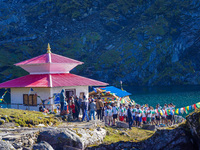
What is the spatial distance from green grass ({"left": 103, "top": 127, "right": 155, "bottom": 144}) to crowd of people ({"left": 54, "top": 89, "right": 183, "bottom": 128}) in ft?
3.14

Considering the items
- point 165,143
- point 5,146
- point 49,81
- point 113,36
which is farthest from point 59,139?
point 113,36

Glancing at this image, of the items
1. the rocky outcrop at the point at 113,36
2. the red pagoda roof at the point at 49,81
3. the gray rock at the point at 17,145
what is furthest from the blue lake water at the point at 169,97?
the gray rock at the point at 17,145

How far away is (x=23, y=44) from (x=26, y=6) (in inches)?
1220

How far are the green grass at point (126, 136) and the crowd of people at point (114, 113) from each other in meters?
0.96

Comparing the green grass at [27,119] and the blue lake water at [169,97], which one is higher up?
the blue lake water at [169,97]

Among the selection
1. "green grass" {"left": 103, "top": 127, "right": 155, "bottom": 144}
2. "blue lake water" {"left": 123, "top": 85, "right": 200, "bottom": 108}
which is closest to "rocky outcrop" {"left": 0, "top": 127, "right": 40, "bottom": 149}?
"green grass" {"left": 103, "top": 127, "right": 155, "bottom": 144}

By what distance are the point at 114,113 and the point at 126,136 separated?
343 centimetres

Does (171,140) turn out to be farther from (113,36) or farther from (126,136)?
(113,36)

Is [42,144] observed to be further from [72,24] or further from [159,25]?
[72,24]

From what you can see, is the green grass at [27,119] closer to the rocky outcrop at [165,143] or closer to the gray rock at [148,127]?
the rocky outcrop at [165,143]

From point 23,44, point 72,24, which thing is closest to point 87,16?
point 72,24

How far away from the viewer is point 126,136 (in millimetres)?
22109

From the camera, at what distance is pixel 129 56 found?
115875 millimetres

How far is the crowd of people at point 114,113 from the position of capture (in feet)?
81.4
